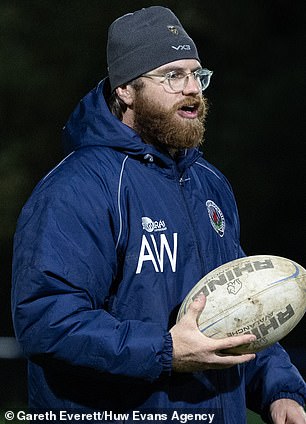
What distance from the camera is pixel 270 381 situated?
4.29m

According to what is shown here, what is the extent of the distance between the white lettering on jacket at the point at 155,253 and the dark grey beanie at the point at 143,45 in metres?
0.66

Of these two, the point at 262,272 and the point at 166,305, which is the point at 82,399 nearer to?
the point at 166,305

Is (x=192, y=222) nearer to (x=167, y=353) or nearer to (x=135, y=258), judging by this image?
(x=135, y=258)

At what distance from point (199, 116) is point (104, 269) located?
0.71 m

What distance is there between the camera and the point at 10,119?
28.6 ft

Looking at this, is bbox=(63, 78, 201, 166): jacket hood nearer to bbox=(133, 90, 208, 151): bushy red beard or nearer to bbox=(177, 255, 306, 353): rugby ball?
bbox=(133, 90, 208, 151): bushy red beard

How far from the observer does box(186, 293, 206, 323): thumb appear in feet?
12.6

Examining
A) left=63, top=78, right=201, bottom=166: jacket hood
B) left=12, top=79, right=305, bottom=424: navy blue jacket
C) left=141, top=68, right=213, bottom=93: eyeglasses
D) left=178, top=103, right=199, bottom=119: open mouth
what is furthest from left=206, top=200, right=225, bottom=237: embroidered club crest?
left=141, top=68, right=213, bottom=93: eyeglasses

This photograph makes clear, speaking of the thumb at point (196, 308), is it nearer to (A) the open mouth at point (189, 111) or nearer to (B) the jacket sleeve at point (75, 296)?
(B) the jacket sleeve at point (75, 296)

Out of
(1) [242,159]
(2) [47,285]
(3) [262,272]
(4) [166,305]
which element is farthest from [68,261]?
(1) [242,159]

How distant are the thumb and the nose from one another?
0.74m

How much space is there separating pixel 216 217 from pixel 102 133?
0.50 meters

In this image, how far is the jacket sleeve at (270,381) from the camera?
4.27m

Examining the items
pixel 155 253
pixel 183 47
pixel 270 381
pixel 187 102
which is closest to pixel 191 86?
pixel 187 102
